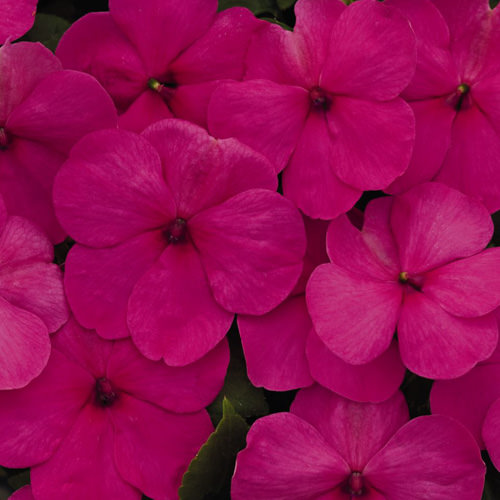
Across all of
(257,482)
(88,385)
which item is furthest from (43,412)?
(257,482)

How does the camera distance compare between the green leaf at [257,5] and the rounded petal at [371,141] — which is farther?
the green leaf at [257,5]

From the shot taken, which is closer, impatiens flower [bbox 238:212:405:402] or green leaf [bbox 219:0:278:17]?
impatiens flower [bbox 238:212:405:402]

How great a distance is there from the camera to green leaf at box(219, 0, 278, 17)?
2.06ft

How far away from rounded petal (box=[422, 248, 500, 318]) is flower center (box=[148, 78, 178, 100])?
196 millimetres

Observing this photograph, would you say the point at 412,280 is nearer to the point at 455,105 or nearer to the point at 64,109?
the point at 455,105

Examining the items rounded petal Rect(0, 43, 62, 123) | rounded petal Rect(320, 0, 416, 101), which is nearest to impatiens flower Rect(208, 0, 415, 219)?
rounded petal Rect(320, 0, 416, 101)

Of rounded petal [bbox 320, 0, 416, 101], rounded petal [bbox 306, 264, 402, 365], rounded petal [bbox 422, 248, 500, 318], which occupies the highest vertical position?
rounded petal [bbox 320, 0, 416, 101]

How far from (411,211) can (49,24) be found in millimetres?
300

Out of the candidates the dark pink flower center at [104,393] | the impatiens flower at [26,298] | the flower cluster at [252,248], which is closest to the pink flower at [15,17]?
the flower cluster at [252,248]

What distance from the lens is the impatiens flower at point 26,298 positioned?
1.67 feet

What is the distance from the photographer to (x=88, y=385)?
1.78 ft

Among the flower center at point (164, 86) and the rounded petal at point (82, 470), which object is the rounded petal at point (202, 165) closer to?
the flower center at point (164, 86)

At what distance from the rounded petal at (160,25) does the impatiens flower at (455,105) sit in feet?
0.41

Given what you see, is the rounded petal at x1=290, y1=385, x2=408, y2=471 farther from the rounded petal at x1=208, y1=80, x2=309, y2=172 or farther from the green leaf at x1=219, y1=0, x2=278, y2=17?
the green leaf at x1=219, y1=0, x2=278, y2=17
